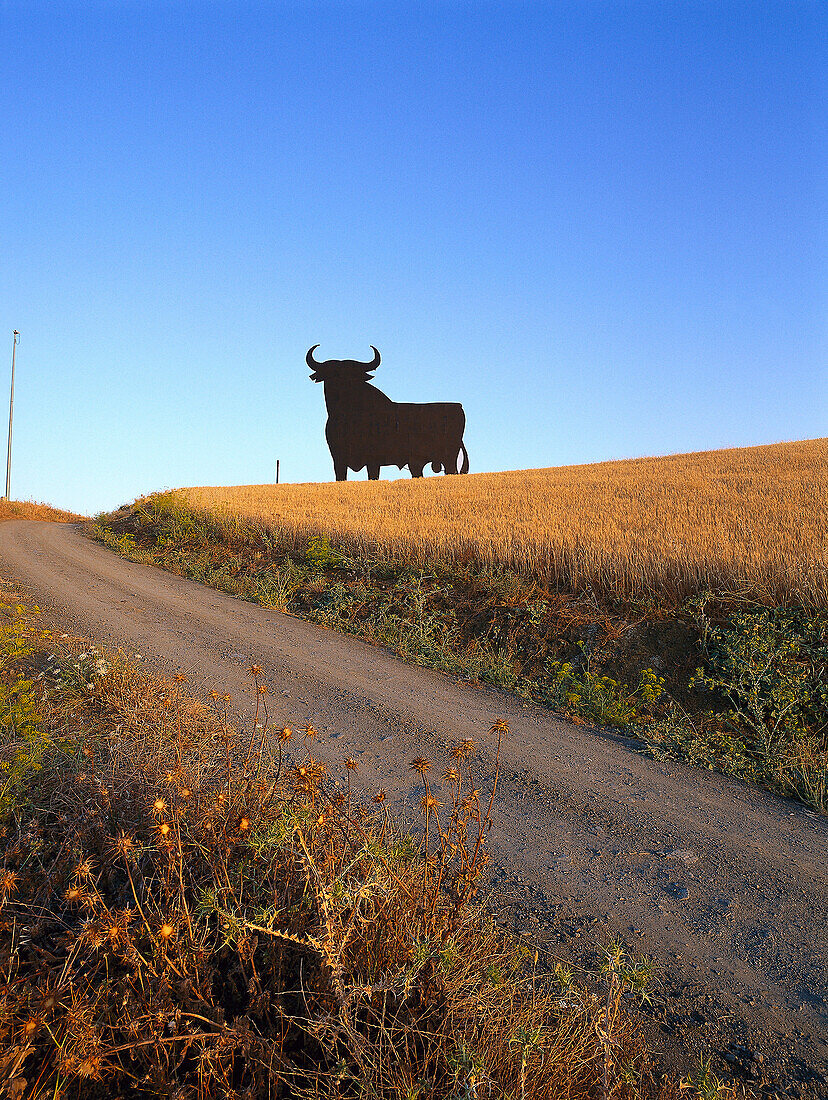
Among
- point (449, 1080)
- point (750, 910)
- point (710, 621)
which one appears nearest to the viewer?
point (449, 1080)

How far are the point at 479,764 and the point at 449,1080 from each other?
3.58 metres

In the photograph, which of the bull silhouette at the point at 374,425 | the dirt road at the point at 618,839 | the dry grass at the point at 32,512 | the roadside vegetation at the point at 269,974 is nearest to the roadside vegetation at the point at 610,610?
the dirt road at the point at 618,839

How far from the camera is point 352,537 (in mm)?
12820

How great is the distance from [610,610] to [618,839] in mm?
4475

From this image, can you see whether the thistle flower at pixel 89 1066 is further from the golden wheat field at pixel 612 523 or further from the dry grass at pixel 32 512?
the dry grass at pixel 32 512

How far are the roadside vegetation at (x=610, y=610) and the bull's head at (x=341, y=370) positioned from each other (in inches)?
605

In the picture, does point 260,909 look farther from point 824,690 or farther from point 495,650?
point 495,650

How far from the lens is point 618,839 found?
4.70m

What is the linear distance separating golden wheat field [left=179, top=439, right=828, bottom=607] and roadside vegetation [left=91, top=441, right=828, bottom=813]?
0.04 meters

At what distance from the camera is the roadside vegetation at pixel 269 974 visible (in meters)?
2.13

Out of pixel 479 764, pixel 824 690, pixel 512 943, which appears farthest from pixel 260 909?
pixel 824 690

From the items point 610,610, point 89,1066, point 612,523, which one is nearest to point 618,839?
point 89,1066

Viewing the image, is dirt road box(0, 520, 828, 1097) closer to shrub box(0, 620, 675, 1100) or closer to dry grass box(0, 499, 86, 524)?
shrub box(0, 620, 675, 1100)

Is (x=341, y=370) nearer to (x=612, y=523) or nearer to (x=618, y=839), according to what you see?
(x=612, y=523)
